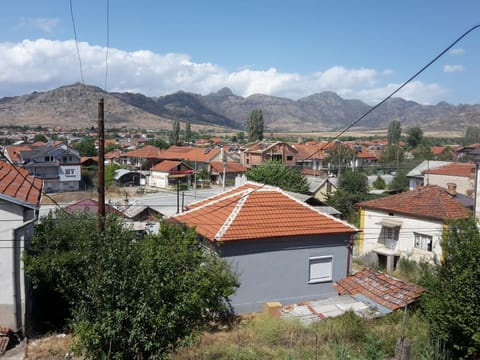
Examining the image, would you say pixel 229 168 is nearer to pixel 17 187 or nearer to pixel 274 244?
pixel 274 244

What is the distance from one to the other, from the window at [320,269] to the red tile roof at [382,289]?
4.38 ft

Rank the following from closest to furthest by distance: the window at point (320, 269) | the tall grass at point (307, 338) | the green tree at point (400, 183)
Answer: the tall grass at point (307, 338)
the window at point (320, 269)
the green tree at point (400, 183)

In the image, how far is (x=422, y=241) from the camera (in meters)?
22.1

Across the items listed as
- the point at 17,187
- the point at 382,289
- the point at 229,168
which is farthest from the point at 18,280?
the point at 229,168

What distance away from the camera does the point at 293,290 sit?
51.5 ft

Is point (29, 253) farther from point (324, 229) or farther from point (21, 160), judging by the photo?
point (21, 160)

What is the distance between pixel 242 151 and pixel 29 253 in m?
61.4

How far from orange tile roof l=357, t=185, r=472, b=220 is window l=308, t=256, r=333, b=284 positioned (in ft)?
24.8

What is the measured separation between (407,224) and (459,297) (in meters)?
15.2

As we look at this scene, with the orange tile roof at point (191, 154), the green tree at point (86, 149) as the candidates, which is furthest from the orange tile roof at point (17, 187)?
the green tree at point (86, 149)

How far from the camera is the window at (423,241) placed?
71.1ft

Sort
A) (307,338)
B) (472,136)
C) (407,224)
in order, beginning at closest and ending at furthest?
1. (307,338)
2. (407,224)
3. (472,136)

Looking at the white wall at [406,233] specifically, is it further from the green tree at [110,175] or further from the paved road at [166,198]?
the green tree at [110,175]

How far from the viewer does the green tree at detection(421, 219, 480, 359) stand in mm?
8031
